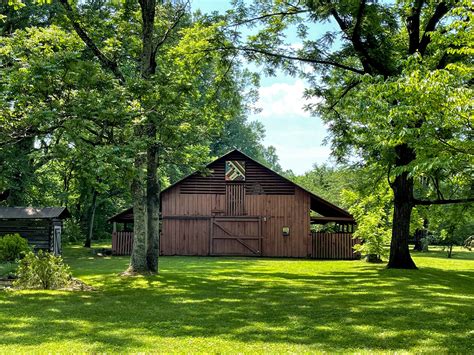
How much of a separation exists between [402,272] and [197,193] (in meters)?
15.6

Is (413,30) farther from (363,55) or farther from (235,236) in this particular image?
(235,236)

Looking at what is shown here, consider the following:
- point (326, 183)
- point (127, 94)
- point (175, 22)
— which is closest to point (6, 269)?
point (127, 94)

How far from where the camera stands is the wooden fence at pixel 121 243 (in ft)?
103

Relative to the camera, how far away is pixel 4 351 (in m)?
6.57

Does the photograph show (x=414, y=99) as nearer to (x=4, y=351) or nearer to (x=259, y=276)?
(x=4, y=351)

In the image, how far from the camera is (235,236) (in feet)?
102

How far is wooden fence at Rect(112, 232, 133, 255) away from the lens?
31.4 m

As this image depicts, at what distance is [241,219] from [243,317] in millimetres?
21758

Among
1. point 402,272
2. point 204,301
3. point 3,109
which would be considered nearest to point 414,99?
point 204,301

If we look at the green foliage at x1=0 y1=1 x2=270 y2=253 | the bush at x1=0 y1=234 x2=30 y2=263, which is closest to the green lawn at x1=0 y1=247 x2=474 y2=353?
the green foliage at x1=0 y1=1 x2=270 y2=253

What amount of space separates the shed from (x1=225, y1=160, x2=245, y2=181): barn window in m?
10.1

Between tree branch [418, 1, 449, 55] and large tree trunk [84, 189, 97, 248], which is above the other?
tree branch [418, 1, 449, 55]

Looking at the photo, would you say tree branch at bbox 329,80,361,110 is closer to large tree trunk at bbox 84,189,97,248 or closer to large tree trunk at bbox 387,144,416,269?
large tree trunk at bbox 387,144,416,269

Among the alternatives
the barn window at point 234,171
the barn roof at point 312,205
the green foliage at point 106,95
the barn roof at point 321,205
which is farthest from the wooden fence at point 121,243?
the green foliage at point 106,95
